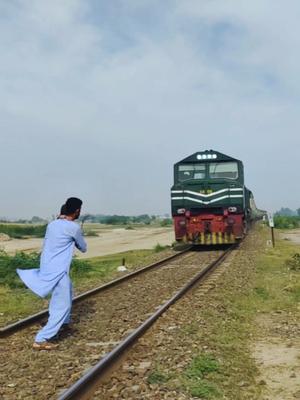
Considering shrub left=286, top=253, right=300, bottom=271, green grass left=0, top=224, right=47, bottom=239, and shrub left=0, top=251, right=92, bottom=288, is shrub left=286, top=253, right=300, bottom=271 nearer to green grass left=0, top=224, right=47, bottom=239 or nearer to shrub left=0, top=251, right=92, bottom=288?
shrub left=0, top=251, right=92, bottom=288

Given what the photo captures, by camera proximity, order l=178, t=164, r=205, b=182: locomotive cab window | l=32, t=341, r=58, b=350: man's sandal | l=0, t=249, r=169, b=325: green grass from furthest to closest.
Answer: l=178, t=164, r=205, b=182: locomotive cab window → l=0, t=249, r=169, b=325: green grass → l=32, t=341, r=58, b=350: man's sandal

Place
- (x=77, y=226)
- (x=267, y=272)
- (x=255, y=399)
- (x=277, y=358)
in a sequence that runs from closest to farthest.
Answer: (x=255, y=399)
(x=277, y=358)
(x=77, y=226)
(x=267, y=272)

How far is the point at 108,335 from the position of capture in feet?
23.6

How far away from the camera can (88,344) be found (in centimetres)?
672

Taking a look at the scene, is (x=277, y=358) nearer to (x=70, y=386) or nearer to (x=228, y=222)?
(x=70, y=386)

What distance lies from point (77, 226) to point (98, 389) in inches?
96.9

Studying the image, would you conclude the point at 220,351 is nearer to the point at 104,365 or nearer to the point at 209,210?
the point at 104,365

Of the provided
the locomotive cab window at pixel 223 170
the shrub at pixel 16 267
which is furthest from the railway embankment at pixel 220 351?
the locomotive cab window at pixel 223 170

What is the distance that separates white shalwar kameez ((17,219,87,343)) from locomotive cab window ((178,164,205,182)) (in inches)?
593

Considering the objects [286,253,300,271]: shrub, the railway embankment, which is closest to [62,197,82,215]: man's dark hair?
the railway embankment

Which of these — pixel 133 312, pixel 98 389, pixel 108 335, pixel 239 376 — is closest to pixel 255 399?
pixel 239 376

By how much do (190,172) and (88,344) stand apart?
1556 centimetres

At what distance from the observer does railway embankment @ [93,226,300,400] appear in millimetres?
4957

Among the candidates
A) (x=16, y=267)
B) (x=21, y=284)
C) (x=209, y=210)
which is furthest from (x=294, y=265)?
(x=16, y=267)
